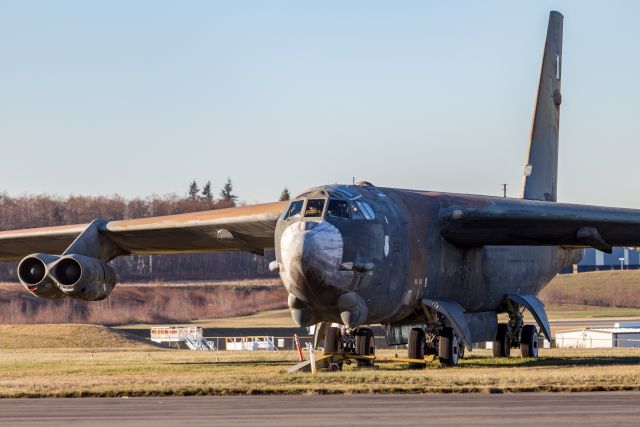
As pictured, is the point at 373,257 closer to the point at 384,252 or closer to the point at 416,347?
the point at 384,252

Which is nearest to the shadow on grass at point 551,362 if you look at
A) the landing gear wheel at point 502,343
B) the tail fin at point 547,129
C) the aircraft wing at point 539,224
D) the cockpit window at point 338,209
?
the landing gear wheel at point 502,343

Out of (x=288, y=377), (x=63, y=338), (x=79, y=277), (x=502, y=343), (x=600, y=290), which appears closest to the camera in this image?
(x=288, y=377)

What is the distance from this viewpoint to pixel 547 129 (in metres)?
35.6

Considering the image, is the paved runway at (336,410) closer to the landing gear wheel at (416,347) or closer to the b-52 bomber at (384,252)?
the b-52 bomber at (384,252)

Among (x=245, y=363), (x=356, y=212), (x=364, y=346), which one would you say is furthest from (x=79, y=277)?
(x=356, y=212)

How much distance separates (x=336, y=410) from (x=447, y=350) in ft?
32.8

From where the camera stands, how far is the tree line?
12219 centimetres

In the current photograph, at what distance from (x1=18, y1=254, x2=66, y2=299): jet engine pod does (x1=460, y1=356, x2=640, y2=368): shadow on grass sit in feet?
Answer: 30.2

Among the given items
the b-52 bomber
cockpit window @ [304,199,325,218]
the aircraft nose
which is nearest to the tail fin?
the b-52 bomber

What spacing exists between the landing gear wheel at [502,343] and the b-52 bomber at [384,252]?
3 cm

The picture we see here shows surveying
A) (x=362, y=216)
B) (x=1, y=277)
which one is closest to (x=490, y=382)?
(x=362, y=216)

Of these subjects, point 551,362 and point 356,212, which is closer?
point 356,212

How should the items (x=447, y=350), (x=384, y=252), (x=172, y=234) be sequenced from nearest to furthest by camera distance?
(x=384, y=252) < (x=447, y=350) < (x=172, y=234)

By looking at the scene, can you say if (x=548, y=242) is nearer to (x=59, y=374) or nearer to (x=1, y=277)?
(x=59, y=374)
